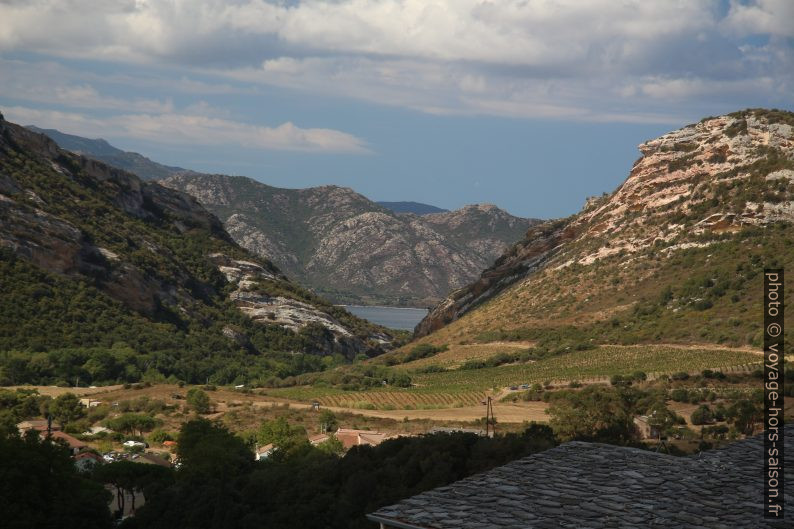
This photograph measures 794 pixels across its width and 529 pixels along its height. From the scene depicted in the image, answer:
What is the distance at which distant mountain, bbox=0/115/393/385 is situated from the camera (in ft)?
323

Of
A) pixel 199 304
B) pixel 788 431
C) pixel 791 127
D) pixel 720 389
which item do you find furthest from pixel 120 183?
pixel 788 431

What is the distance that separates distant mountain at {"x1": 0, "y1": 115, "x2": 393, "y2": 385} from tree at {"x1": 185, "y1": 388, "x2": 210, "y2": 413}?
69.9ft

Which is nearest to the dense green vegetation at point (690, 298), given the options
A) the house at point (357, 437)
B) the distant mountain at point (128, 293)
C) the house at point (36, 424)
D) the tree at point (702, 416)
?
the tree at point (702, 416)

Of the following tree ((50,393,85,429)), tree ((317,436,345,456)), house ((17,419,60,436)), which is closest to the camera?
tree ((317,436,345,456))

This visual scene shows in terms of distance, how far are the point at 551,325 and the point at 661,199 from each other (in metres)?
23.5

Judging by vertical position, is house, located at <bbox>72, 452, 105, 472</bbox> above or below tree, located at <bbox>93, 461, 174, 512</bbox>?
below

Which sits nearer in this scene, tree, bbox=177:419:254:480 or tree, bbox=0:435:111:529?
tree, bbox=0:435:111:529

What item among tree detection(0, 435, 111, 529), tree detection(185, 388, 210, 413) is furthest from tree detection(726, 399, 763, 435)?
tree detection(185, 388, 210, 413)

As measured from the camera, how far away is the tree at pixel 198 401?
68.8 meters

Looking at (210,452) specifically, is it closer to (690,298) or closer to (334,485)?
(334,485)

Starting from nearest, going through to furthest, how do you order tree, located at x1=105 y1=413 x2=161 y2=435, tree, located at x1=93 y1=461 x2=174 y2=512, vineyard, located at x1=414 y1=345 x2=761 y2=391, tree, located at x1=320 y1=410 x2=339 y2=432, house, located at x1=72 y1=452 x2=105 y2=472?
tree, located at x1=93 y1=461 x2=174 y2=512 → house, located at x1=72 y1=452 x2=105 y2=472 → tree, located at x1=320 y1=410 x2=339 y2=432 → tree, located at x1=105 y1=413 x2=161 y2=435 → vineyard, located at x1=414 y1=345 x2=761 y2=391

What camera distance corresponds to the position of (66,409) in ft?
220

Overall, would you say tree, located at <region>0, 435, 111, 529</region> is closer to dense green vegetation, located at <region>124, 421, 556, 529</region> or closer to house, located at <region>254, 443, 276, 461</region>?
dense green vegetation, located at <region>124, 421, 556, 529</region>

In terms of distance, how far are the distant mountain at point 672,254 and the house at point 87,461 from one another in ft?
150
